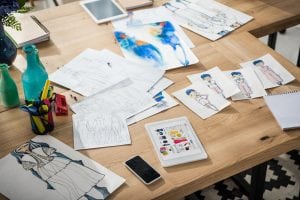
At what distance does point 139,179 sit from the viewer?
1127mm

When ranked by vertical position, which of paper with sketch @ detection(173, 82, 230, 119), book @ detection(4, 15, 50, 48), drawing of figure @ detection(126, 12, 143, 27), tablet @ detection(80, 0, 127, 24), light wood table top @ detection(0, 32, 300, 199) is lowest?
light wood table top @ detection(0, 32, 300, 199)

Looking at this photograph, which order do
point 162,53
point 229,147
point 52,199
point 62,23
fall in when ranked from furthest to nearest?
1. point 62,23
2. point 162,53
3. point 229,147
4. point 52,199

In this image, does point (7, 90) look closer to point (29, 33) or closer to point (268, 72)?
point (29, 33)

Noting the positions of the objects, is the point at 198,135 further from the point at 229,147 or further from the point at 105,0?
the point at 105,0

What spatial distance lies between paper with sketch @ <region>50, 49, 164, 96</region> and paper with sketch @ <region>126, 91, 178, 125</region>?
2.8 inches

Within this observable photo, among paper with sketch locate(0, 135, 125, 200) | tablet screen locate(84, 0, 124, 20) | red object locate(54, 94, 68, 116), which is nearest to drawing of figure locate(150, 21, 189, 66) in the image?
tablet screen locate(84, 0, 124, 20)

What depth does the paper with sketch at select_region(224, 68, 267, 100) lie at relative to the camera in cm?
140

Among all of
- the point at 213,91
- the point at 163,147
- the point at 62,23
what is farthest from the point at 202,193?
the point at 62,23

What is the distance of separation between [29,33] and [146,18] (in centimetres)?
50

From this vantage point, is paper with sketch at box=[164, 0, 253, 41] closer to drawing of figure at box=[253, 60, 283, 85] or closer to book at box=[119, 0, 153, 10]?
book at box=[119, 0, 153, 10]

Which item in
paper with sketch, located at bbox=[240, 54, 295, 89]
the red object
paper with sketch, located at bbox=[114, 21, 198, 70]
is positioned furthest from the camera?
paper with sketch, located at bbox=[114, 21, 198, 70]

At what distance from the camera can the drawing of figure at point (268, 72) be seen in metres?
1.45

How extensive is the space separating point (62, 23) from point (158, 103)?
692 millimetres

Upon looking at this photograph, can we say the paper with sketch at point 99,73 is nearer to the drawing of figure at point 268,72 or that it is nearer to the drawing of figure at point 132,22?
the drawing of figure at point 132,22
